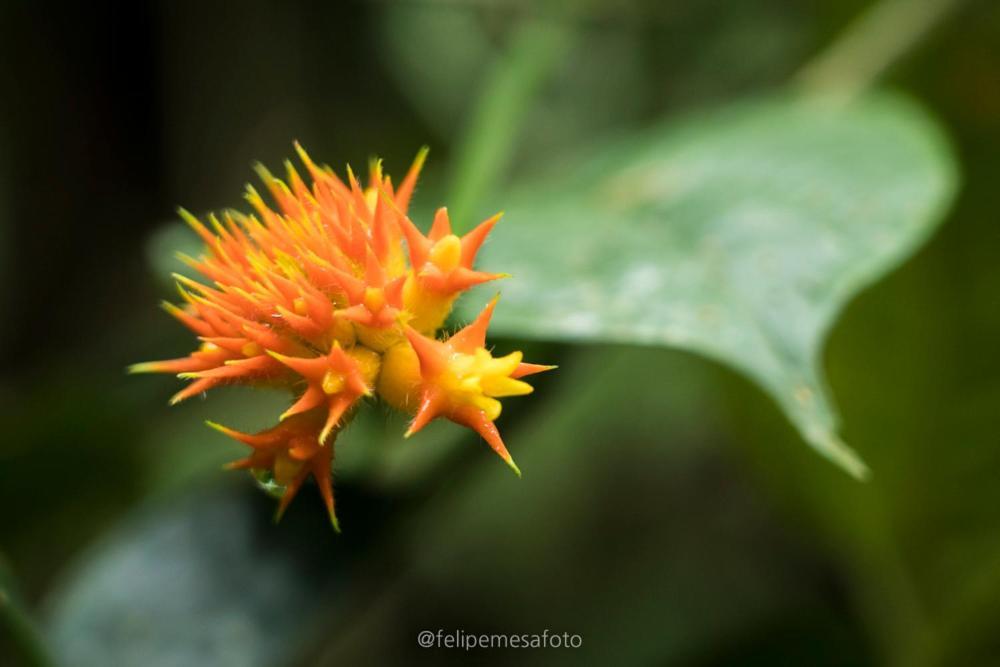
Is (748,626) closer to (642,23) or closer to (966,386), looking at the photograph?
(966,386)

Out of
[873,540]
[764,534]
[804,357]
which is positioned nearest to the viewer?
[804,357]

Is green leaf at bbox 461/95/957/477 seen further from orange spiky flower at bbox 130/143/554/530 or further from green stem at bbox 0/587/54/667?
green stem at bbox 0/587/54/667

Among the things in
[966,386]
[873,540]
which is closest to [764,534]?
[873,540]

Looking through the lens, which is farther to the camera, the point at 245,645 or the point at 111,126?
the point at 111,126

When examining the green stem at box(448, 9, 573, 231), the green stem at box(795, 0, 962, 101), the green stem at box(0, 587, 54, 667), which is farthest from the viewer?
the green stem at box(795, 0, 962, 101)

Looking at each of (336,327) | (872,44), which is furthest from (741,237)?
(872,44)

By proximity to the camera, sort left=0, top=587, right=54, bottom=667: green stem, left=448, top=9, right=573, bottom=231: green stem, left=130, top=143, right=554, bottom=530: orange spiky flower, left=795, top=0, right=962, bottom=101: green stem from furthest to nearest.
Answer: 1. left=795, top=0, right=962, bottom=101: green stem
2. left=448, top=9, right=573, bottom=231: green stem
3. left=0, top=587, right=54, bottom=667: green stem
4. left=130, top=143, right=554, bottom=530: orange spiky flower

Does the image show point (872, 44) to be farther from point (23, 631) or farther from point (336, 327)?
point (23, 631)

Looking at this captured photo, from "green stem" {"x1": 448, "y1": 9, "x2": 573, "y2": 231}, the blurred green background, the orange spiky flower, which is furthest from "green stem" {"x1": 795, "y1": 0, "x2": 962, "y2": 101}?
the orange spiky flower
